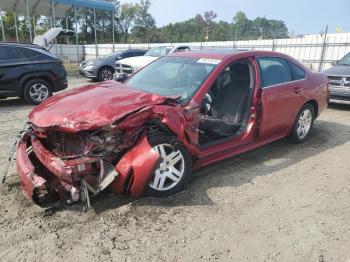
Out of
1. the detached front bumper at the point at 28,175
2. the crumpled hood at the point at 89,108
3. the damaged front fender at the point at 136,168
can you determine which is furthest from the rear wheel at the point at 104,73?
the damaged front fender at the point at 136,168

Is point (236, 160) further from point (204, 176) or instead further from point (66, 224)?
point (66, 224)

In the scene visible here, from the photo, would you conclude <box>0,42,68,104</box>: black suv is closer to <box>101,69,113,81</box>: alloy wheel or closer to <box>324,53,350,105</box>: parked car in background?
<box>101,69,113,81</box>: alloy wheel

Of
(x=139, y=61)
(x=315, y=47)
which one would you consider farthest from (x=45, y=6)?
(x=315, y=47)

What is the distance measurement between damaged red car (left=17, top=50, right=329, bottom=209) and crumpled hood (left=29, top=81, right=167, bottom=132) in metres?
0.01

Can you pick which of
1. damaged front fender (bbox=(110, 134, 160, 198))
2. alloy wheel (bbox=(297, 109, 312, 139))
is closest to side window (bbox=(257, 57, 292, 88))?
alloy wheel (bbox=(297, 109, 312, 139))

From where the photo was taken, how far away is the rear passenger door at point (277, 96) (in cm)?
489

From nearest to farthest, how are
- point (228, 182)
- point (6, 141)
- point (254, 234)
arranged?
point (254, 234) → point (228, 182) → point (6, 141)

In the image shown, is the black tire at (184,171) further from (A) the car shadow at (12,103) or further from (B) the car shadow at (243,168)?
(A) the car shadow at (12,103)

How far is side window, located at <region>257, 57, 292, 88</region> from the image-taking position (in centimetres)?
496

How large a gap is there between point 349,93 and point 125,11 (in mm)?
89233

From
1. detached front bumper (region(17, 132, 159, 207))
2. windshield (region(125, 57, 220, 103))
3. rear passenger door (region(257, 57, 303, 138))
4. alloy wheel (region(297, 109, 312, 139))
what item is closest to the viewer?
detached front bumper (region(17, 132, 159, 207))

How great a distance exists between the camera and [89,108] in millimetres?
3498

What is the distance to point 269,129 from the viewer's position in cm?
509

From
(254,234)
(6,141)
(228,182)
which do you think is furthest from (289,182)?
(6,141)
